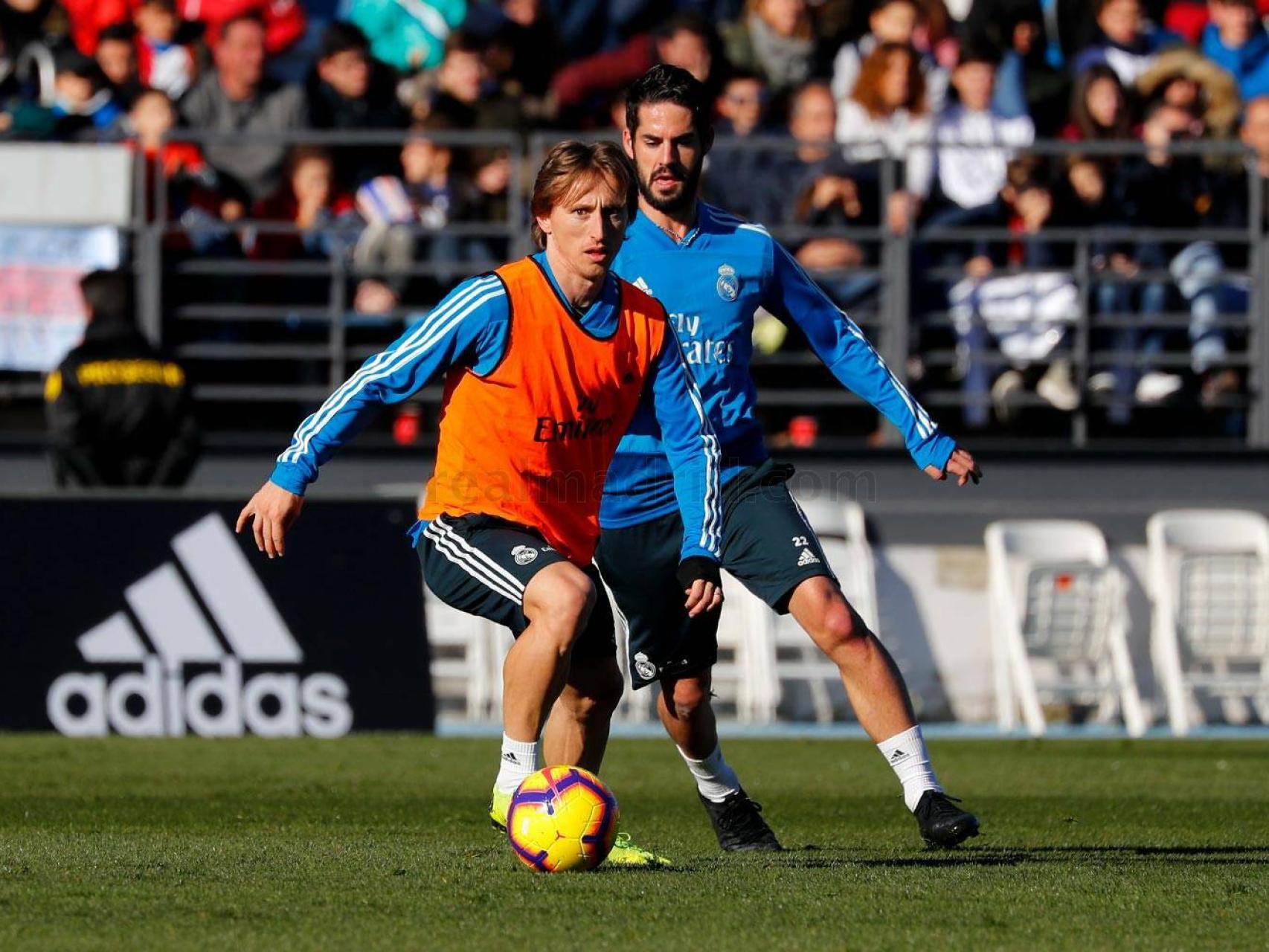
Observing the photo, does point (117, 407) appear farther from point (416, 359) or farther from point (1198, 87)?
point (1198, 87)

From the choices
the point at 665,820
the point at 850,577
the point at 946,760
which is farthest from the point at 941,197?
the point at 665,820

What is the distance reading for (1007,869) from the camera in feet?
21.1

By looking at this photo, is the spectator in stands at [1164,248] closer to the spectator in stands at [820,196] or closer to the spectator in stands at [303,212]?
the spectator in stands at [820,196]

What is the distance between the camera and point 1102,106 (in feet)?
47.8

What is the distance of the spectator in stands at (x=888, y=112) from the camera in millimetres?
14266

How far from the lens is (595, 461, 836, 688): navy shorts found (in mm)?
6887

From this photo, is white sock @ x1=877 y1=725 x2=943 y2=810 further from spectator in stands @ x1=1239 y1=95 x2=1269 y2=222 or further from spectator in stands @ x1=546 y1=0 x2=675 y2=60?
spectator in stands @ x1=546 y1=0 x2=675 y2=60

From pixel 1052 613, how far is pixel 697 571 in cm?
830

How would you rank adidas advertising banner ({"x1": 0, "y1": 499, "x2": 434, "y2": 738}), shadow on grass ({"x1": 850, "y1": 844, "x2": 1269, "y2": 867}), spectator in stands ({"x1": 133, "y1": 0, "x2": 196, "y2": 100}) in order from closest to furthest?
1. shadow on grass ({"x1": 850, "y1": 844, "x2": 1269, "y2": 867})
2. adidas advertising banner ({"x1": 0, "y1": 499, "x2": 434, "y2": 738})
3. spectator in stands ({"x1": 133, "y1": 0, "x2": 196, "y2": 100})

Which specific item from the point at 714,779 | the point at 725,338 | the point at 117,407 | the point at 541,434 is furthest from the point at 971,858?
the point at 117,407

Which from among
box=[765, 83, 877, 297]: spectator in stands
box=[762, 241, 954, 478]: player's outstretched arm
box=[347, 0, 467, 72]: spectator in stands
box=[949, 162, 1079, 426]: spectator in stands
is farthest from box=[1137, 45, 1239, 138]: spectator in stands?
box=[762, 241, 954, 478]: player's outstretched arm

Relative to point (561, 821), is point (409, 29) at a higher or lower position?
higher

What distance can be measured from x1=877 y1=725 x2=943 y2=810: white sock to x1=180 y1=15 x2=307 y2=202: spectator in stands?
8520 mm

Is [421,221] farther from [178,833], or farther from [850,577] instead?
[178,833]
